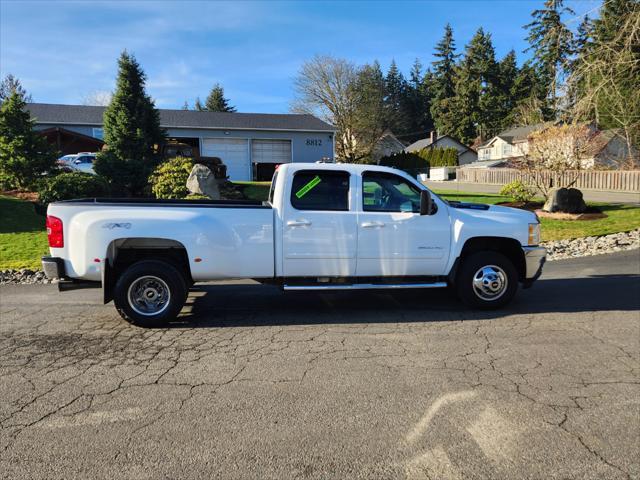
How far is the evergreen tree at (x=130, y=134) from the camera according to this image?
19.4 metres

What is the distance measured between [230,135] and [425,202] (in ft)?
93.7

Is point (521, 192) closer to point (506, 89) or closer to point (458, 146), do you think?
point (458, 146)

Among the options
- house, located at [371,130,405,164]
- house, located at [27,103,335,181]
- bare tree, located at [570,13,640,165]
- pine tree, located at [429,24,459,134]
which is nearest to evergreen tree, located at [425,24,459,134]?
pine tree, located at [429,24,459,134]

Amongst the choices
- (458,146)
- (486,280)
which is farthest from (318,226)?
(458,146)

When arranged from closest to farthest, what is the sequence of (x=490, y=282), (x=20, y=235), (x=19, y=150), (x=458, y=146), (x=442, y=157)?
(x=490, y=282), (x=20, y=235), (x=19, y=150), (x=442, y=157), (x=458, y=146)

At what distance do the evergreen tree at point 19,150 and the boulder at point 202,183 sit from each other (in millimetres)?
6896

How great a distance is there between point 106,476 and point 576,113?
14561 mm

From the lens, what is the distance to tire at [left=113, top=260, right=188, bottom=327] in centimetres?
578

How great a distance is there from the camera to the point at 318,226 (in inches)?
241

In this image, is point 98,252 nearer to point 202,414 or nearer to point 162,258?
point 162,258

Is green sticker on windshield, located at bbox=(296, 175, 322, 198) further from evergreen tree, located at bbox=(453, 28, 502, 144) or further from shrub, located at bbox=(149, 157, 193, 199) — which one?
evergreen tree, located at bbox=(453, 28, 502, 144)

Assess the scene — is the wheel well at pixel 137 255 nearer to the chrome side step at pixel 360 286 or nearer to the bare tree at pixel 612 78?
the chrome side step at pixel 360 286

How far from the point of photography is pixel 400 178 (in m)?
6.49

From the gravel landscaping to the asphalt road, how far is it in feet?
10.6
